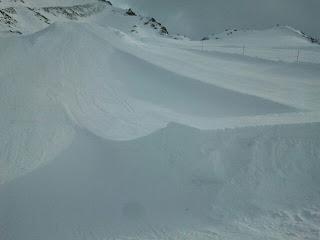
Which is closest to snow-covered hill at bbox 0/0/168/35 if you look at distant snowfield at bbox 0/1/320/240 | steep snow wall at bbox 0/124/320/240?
distant snowfield at bbox 0/1/320/240

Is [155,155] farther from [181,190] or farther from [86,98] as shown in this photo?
[86,98]

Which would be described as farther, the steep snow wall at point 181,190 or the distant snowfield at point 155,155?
the distant snowfield at point 155,155

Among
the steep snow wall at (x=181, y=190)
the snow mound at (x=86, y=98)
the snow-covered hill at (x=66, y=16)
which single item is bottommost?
the steep snow wall at (x=181, y=190)

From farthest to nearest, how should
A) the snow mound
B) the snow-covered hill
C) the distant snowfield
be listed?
the snow-covered hill
the snow mound
the distant snowfield

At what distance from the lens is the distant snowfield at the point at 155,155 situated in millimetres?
9420

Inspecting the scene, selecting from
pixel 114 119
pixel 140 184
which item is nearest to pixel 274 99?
pixel 114 119

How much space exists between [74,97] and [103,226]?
8.10m

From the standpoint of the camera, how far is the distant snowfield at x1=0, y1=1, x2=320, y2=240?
9420 mm

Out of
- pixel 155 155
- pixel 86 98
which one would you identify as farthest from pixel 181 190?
pixel 86 98

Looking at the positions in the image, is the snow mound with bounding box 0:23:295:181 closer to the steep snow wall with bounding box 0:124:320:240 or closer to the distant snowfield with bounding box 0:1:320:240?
the distant snowfield with bounding box 0:1:320:240

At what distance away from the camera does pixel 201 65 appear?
73.8 ft

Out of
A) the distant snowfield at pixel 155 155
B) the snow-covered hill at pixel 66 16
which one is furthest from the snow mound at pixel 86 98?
the snow-covered hill at pixel 66 16

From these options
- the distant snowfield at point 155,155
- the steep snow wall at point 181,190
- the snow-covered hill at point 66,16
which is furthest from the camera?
the snow-covered hill at point 66,16

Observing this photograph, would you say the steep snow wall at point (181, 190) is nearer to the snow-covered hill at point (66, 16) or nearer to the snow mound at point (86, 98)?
the snow mound at point (86, 98)
